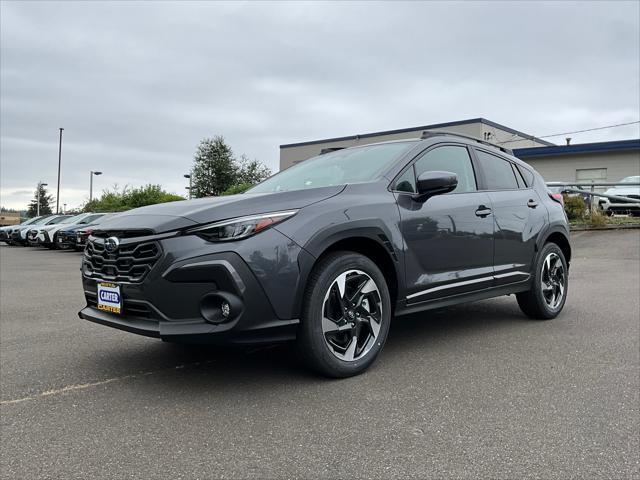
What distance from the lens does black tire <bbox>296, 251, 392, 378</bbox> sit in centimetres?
337

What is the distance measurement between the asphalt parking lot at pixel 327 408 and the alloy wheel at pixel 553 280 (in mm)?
533

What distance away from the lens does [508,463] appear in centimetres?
246

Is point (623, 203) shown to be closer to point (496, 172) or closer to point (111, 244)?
point (496, 172)

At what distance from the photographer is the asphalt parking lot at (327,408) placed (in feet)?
8.08

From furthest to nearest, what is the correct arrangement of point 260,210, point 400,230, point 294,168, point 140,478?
1. point 294,168
2. point 400,230
3. point 260,210
4. point 140,478

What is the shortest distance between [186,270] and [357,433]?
1.27 meters

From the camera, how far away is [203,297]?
3.14m

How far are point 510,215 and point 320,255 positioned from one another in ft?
7.95

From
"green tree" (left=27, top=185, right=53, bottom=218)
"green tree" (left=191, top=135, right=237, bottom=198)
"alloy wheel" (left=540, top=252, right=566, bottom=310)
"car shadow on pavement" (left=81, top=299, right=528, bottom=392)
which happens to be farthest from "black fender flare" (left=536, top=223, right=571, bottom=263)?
"green tree" (left=27, top=185, right=53, bottom=218)

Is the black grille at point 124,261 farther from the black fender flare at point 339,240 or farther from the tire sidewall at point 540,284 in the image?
the tire sidewall at point 540,284

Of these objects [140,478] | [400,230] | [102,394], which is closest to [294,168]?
[400,230]

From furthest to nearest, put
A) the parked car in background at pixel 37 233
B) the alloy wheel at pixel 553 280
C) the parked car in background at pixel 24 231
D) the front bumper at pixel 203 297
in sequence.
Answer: the parked car in background at pixel 24 231 < the parked car in background at pixel 37 233 < the alloy wheel at pixel 553 280 < the front bumper at pixel 203 297

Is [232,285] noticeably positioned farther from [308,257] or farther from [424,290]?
[424,290]

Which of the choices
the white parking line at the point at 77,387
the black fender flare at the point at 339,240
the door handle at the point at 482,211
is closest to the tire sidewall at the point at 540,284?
the door handle at the point at 482,211
